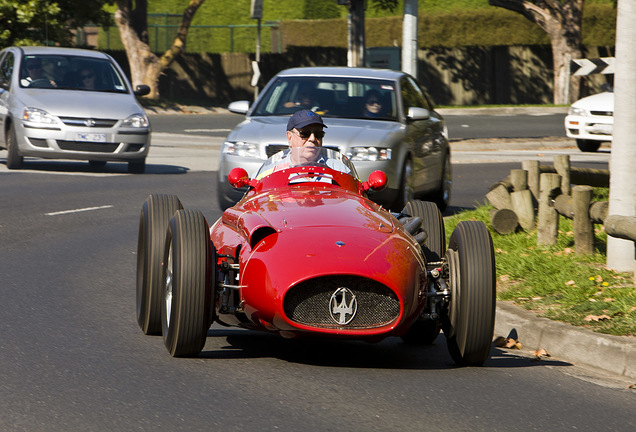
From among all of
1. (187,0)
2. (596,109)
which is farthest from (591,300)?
(187,0)

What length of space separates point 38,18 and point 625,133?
25.1 meters

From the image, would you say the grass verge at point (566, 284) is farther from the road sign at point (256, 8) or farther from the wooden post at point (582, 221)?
the road sign at point (256, 8)

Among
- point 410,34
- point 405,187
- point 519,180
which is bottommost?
point 405,187

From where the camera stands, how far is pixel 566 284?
28.5 feet

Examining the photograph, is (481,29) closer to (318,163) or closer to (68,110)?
(68,110)

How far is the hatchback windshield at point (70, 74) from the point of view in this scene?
1823cm

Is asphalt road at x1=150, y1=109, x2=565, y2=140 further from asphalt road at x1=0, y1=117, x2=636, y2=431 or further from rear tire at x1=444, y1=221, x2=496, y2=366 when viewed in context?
rear tire at x1=444, y1=221, x2=496, y2=366

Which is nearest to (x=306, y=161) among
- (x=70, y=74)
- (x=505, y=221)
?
(x=505, y=221)

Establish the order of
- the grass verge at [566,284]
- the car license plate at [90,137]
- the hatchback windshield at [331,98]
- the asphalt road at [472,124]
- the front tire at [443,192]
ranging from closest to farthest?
the grass verge at [566,284], the hatchback windshield at [331,98], the front tire at [443,192], the car license plate at [90,137], the asphalt road at [472,124]

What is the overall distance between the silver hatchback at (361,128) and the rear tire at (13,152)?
5.35 metres

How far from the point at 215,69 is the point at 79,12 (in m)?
8.02

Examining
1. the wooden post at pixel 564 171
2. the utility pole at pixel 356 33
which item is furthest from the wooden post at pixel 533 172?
the utility pole at pixel 356 33

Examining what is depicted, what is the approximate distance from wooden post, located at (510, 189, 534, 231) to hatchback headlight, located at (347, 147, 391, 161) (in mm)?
1652

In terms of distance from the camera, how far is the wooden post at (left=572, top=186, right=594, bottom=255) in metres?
9.58
